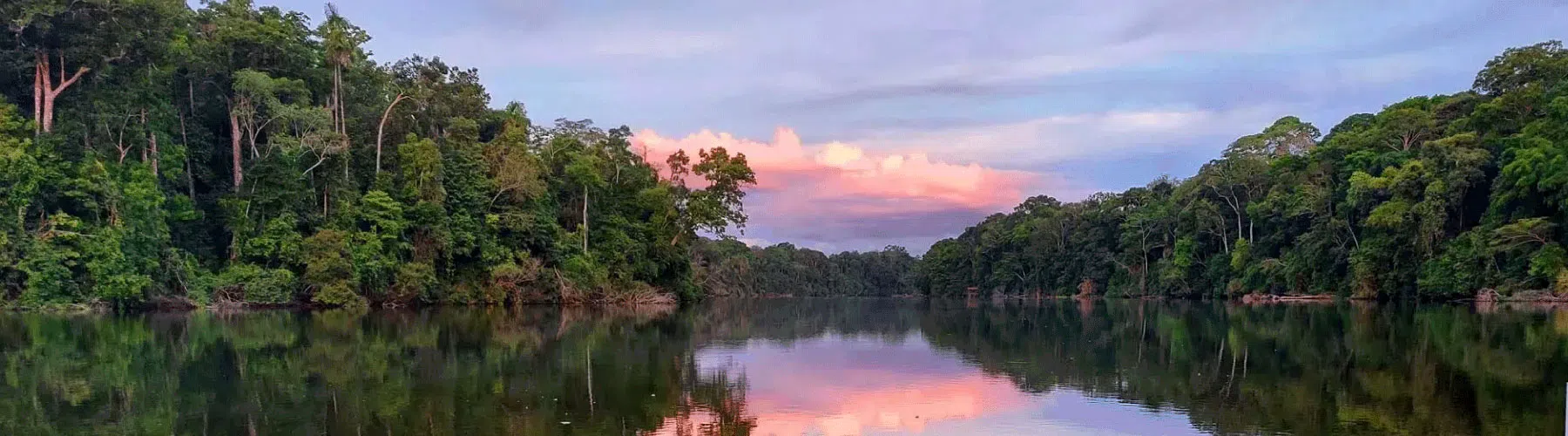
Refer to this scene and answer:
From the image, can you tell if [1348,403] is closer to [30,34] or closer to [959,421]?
[959,421]

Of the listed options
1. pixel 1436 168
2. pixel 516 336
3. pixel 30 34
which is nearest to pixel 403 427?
pixel 516 336

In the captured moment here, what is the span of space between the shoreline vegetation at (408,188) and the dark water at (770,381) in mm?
10475

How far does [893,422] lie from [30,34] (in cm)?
3445

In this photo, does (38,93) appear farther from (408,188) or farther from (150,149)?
(408,188)

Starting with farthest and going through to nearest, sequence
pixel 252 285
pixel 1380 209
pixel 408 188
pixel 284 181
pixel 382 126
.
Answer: pixel 1380 209, pixel 382 126, pixel 408 188, pixel 284 181, pixel 252 285

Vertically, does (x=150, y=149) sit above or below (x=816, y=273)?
above

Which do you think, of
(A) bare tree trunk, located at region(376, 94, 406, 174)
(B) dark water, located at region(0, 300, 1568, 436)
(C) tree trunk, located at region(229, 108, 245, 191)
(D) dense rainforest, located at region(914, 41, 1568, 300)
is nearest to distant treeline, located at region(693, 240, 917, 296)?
(D) dense rainforest, located at region(914, 41, 1568, 300)

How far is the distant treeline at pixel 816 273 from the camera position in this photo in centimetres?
10481

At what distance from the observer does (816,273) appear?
141875mm

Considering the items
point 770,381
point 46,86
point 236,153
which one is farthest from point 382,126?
point 770,381

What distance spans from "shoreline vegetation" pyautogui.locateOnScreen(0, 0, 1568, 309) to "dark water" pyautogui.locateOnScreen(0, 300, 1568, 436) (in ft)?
34.4

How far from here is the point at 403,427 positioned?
29.7ft

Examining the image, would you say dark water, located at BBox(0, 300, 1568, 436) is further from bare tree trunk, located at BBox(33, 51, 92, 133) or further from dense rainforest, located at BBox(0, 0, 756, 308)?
bare tree trunk, located at BBox(33, 51, 92, 133)

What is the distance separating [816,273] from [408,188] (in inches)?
4043
